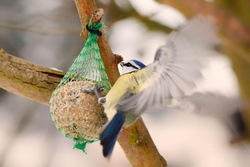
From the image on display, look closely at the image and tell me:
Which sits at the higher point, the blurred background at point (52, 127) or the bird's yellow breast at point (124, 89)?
the bird's yellow breast at point (124, 89)

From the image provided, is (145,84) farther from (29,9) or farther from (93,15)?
(29,9)

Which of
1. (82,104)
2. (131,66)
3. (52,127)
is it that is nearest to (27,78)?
(82,104)

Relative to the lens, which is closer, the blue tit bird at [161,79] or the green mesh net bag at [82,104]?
the blue tit bird at [161,79]

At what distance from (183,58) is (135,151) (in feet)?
2.02

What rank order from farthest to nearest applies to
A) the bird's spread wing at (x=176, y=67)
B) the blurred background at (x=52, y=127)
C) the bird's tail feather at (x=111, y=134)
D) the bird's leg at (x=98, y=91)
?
the blurred background at (x=52, y=127), the bird's leg at (x=98, y=91), the bird's tail feather at (x=111, y=134), the bird's spread wing at (x=176, y=67)

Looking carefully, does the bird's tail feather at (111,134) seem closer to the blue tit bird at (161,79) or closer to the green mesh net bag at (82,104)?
the blue tit bird at (161,79)

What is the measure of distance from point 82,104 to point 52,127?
141 cm

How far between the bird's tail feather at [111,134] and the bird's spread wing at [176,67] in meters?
0.06

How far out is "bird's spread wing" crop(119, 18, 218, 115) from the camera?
908 millimetres

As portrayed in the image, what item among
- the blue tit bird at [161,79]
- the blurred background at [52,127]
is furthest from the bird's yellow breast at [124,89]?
the blurred background at [52,127]

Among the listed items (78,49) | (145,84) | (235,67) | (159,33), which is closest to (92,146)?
(78,49)

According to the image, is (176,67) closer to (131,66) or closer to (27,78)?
(131,66)

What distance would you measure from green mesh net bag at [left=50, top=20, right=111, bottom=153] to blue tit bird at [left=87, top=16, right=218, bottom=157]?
5 cm

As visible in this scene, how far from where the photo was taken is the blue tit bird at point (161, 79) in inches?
36.0
